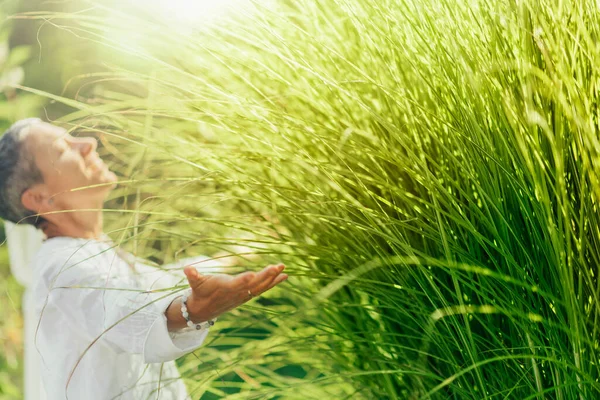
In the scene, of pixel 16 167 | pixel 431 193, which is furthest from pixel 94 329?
pixel 431 193

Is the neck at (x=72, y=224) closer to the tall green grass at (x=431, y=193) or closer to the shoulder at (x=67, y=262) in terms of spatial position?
the shoulder at (x=67, y=262)

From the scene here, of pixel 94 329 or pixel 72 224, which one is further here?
pixel 72 224

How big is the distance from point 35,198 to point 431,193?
750 mm

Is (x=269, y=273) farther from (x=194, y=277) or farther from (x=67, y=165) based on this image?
(x=67, y=165)

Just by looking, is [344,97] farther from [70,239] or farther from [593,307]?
[70,239]

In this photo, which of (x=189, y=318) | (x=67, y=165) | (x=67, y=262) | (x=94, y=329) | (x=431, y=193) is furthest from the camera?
(x=67, y=165)

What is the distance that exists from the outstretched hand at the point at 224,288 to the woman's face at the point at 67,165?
16.8 inches

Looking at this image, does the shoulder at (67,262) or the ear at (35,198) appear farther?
the ear at (35,198)

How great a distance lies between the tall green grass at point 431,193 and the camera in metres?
0.40

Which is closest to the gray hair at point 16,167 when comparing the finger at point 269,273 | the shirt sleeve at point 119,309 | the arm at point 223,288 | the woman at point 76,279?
the woman at point 76,279

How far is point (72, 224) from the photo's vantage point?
978mm

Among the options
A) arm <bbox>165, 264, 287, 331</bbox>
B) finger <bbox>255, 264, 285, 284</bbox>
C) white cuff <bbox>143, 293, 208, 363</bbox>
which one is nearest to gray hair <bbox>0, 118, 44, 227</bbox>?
white cuff <bbox>143, 293, 208, 363</bbox>

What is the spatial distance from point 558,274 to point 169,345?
402 millimetres

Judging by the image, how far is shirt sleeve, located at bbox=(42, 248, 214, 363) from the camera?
65 centimetres
